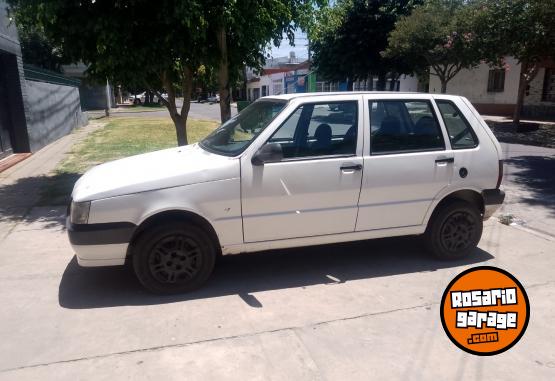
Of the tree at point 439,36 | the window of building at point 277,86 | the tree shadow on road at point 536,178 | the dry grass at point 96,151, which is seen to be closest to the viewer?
the tree shadow on road at point 536,178

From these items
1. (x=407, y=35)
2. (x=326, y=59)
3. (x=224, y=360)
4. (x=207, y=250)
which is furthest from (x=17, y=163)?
(x=326, y=59)

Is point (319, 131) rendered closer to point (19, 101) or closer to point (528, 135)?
point (19, 101)

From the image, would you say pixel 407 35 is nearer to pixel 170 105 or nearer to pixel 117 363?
pixel 170 105

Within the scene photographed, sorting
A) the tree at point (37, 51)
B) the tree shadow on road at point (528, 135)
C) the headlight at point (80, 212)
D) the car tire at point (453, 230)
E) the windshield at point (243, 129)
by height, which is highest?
the tree at point (37, 51)

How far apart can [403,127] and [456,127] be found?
24.6 inches

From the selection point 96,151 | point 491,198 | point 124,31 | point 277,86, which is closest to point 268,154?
point 491,198

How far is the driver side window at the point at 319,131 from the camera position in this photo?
13.8 feet

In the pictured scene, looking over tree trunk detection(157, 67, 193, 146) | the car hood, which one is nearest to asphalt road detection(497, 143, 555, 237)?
the car hood

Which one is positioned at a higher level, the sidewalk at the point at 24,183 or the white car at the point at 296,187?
the white car at the point at 296,187

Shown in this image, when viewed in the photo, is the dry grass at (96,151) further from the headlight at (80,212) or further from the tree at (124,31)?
the headlight at (80,212)

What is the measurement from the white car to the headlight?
0.01 metres

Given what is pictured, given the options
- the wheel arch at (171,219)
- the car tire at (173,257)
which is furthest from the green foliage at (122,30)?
the car tire at (173,257)

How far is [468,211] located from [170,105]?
5.79 m

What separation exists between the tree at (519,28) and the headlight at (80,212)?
13830 millimetres
